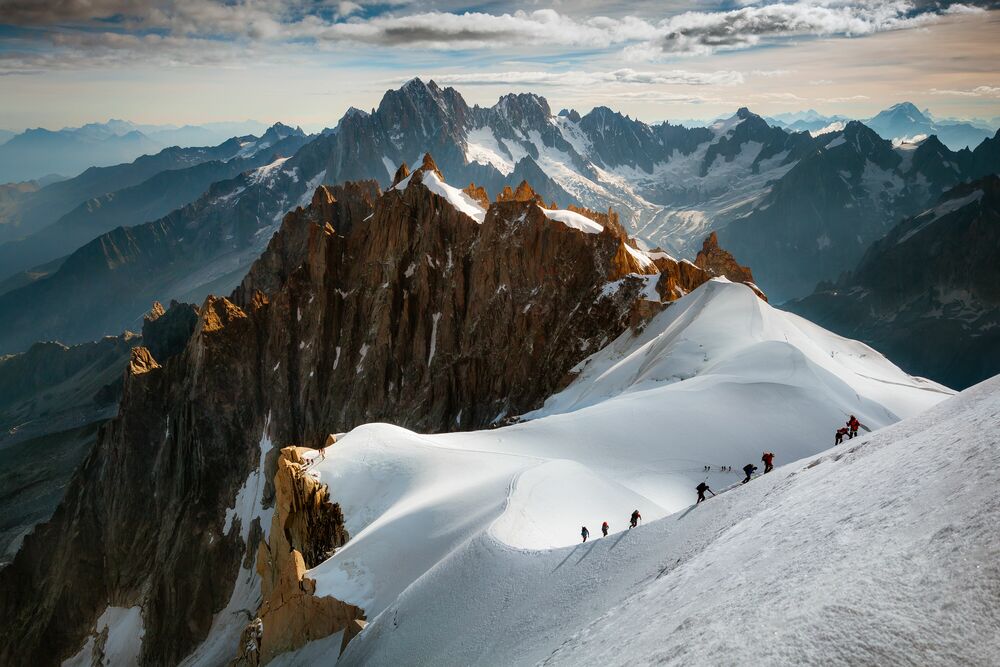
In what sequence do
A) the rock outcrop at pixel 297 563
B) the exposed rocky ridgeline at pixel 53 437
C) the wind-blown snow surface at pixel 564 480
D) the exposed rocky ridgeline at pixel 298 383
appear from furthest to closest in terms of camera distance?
1. the exposed rocky ridgeline at pixel 53 437
2. the exposed rocky ridgeline at pixel 298 383
3. the rock outcrop at pixel 297 563
4. the wind-blown snow surface at pixel 564 480

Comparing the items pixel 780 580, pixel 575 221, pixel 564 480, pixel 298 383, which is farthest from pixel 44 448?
pixel 780 580

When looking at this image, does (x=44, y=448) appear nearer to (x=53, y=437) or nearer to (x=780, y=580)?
(x=53, y=437)

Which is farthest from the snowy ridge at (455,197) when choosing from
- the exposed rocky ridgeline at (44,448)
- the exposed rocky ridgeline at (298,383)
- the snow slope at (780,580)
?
the exposed rocky ridgeline at (44,448)

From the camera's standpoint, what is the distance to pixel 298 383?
89750 mm

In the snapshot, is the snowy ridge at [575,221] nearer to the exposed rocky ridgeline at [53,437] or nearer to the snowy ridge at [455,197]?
the snowy ridge at [455,197]

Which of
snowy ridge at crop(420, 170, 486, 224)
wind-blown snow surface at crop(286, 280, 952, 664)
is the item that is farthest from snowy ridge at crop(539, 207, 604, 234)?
wind-blown snow surface at crop(286, 280, 952, 664)

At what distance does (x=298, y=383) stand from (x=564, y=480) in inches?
2722

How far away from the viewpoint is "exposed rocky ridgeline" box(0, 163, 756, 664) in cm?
6862

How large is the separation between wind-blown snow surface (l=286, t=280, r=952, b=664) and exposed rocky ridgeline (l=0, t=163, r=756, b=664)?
718 inches

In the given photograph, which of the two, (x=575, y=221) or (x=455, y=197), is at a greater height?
(x=455, y=197)

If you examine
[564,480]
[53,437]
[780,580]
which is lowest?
[53,437]

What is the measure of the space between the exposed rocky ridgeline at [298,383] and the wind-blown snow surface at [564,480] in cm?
1824

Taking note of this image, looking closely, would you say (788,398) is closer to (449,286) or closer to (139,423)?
(449,286)

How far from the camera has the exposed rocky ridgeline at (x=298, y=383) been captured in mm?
68625
